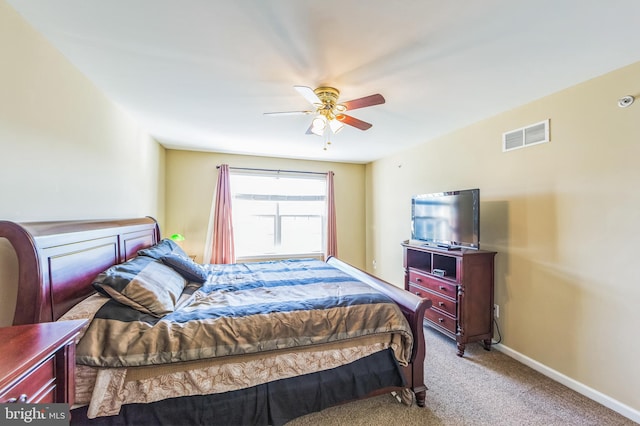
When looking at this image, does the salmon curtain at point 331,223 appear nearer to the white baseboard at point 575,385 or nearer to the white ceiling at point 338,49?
the white ceiling at point 338,49

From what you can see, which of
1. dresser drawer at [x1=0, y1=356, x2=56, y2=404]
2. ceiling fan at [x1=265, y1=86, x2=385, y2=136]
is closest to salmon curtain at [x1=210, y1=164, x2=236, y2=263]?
ceiling fan at [x1=265, y1=86, x2=385, y2=136]

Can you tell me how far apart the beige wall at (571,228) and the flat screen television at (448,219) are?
375 millimetres

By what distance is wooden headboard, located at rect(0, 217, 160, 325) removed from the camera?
122cm

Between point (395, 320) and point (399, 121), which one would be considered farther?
point (399, 121)

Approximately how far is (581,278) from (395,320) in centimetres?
162

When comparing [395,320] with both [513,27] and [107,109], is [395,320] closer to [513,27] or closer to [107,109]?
[513,27]

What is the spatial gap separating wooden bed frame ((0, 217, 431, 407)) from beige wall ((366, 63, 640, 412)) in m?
1.34

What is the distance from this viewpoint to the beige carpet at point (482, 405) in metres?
1.75

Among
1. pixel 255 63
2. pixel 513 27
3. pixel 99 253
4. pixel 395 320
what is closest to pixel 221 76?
pixel 255 63

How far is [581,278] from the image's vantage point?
2061mm

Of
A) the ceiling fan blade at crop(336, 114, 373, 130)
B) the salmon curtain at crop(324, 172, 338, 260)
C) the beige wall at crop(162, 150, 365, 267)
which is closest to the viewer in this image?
the ceiling fan blade at crop(336, 114, 373, 130)

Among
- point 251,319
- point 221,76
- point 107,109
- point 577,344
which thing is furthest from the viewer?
point 107,109

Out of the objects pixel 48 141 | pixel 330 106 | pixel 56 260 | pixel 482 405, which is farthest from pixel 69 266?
pixel 482 405
